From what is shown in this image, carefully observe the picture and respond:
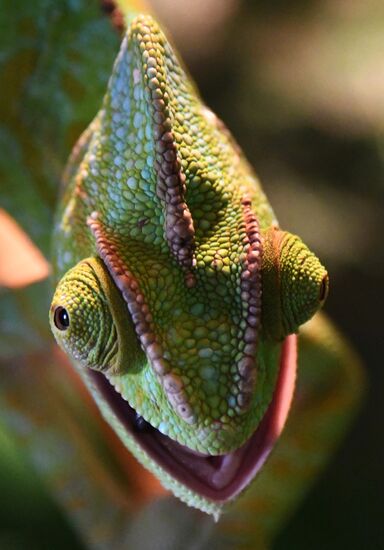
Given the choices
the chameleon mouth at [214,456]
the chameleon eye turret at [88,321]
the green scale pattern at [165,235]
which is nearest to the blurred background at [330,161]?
the green scale pattern at [165,235]

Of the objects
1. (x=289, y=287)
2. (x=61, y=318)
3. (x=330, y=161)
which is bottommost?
(x=330, y=161)

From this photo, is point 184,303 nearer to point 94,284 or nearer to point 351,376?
point 94,284

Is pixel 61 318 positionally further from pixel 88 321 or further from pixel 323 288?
pixel 323 288

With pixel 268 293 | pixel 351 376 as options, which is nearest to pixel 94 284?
pixel 268 293

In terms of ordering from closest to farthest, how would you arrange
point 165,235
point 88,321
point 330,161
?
1. point 88,321
2. point 165,235
3. point 330,161

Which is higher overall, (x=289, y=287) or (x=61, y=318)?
(x=289, y=287)

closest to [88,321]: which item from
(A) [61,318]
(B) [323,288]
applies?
(A) [61,318]

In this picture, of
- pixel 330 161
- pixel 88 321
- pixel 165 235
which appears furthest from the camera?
pixel 330 161
